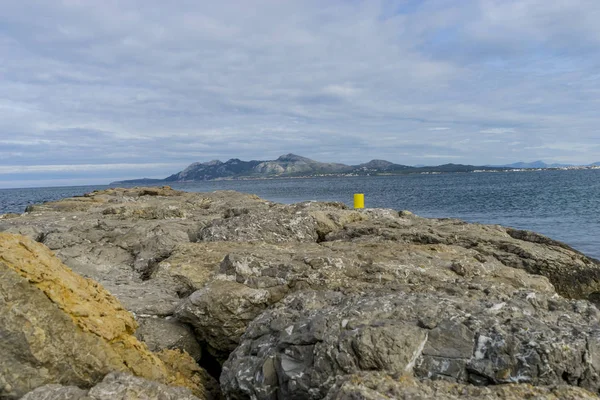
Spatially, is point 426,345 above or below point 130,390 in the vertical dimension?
above

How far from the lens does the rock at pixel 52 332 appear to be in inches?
209

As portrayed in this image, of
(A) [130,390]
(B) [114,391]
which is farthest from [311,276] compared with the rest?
(B) [114,391]

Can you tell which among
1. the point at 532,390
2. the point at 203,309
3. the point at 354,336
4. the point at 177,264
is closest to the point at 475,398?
the point at 532,390

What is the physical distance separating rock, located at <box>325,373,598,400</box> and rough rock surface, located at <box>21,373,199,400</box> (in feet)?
6.66

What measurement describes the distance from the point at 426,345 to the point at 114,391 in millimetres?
3316

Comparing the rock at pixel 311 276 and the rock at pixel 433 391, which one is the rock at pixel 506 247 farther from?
the rock at pixel 433 391

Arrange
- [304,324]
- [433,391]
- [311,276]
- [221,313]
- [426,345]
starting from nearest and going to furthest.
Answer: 1. [433,391]
2. [426,345]
3. [304,324]
4. [221,313]
5. [311,276]

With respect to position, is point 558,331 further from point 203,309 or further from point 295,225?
point 295,225

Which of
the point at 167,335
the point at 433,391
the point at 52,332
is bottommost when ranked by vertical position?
the point at 167,335

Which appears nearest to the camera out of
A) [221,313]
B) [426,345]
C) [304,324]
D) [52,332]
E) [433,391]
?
[433,391]

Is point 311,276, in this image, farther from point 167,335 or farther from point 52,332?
point 52,332

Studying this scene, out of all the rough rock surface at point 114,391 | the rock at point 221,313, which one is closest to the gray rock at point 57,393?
the rough rock surface at point 114,391

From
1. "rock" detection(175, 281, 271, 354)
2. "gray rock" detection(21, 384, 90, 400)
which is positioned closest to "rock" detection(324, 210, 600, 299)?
"rock" detection(175, 281, 271, 354)

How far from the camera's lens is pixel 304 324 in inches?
224
